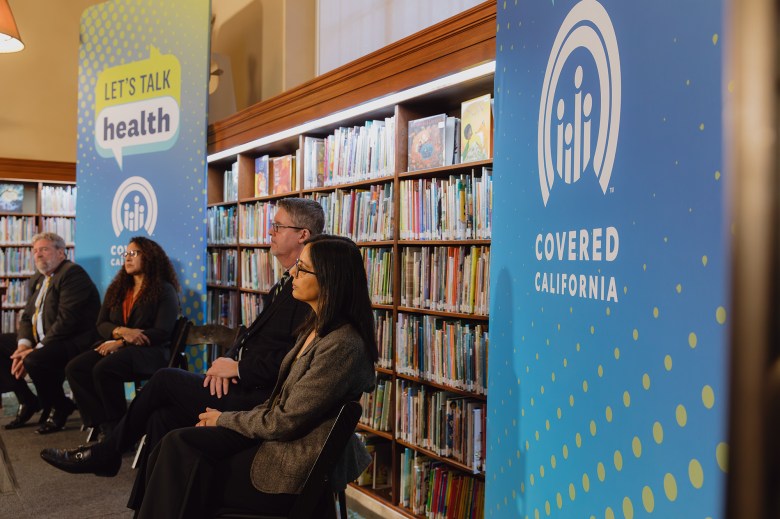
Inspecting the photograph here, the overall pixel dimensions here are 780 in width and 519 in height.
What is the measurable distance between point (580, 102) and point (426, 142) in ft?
6.95

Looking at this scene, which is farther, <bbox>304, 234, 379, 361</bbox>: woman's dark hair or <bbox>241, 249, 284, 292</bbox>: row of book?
<bbox>241, 249, 284, 292</bbox>: row of book

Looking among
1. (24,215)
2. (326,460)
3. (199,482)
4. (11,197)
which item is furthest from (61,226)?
(326,460)

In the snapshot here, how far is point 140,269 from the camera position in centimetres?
484

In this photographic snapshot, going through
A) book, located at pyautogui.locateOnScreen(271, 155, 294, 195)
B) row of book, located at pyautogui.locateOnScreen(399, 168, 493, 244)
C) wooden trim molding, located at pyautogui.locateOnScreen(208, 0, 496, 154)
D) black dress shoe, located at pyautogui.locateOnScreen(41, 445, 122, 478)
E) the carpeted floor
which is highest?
wooden trim molding, located at pyautogui.locateOnScreen(208, 0, 496, 154)

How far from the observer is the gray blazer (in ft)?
7.18

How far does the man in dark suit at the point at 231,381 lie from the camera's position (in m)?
3.00

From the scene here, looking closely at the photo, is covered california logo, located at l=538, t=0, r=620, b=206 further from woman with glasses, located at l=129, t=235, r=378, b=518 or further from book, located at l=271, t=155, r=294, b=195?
book, located at l=271, t=155, r=294, b=195

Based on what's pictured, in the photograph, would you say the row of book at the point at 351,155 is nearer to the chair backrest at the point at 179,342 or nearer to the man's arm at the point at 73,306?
the chair backrest at the point at 179,342

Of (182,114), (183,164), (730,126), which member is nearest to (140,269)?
(183,164)

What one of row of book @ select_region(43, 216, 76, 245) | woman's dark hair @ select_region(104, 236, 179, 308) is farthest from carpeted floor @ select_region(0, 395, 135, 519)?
row of book @ select_region(43, 216, 76, 245)

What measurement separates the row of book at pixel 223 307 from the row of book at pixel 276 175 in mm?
958

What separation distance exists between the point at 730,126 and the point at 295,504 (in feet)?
7.05

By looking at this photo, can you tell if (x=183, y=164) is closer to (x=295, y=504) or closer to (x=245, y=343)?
(x=245, y=343)

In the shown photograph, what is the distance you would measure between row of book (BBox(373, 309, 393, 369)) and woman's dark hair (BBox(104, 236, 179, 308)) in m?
1.77
